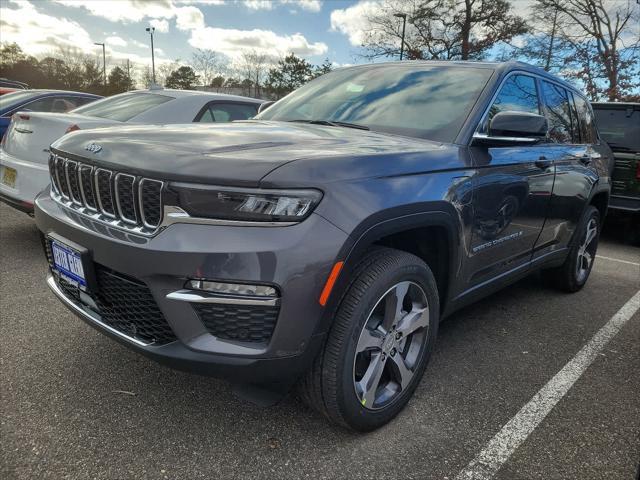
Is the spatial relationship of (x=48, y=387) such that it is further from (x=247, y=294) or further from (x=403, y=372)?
(x=403, y=372)

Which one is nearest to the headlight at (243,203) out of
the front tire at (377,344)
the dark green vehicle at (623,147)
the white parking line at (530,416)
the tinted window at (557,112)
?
the front tire at (377,344)

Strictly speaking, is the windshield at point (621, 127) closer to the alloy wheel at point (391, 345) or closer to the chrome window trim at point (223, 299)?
the alloy wheel at point (391, 345)

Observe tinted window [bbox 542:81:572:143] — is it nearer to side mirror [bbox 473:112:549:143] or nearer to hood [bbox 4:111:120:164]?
side mirror [bbox 473:112:549:143]

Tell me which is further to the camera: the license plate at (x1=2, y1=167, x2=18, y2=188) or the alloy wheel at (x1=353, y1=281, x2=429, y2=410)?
the license plate at (x1=2, y1=167, x2=18, y2=188)

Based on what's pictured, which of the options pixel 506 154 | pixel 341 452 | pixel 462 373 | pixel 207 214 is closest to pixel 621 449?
pixel 462 373

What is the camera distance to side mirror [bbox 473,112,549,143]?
7.89ft

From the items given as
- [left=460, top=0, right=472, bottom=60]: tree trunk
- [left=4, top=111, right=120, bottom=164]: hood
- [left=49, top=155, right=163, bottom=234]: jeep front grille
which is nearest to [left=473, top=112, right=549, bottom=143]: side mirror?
[left=49, top=155, right=163, bottom=234]: jeep front grille

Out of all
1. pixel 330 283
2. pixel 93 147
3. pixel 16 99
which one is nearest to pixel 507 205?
pixel 330 283

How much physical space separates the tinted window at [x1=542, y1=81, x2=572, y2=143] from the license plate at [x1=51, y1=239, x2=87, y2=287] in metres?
3.06

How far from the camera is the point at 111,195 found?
1.86 m

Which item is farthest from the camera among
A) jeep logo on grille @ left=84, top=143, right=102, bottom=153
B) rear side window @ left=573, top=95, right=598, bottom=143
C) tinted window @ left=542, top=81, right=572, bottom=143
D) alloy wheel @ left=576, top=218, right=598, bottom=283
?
alloy wheel @ left=576, top=218, right=598, bottom=283

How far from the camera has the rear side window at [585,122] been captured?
4.04 m

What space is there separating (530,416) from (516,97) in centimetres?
188

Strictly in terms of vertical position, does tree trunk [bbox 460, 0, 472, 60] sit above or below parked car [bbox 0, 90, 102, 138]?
above
